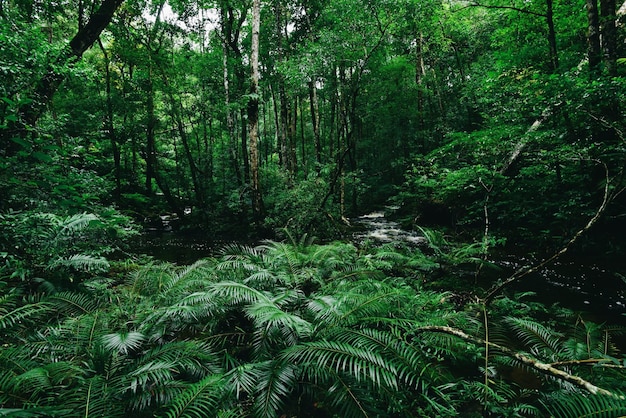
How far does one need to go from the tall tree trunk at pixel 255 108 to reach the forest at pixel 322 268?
0.09 meters

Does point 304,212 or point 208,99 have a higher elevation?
point 208,99

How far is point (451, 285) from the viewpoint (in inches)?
214

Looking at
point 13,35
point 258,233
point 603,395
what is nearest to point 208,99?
point 258,233

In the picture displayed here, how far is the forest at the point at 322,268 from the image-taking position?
2137 millimetres

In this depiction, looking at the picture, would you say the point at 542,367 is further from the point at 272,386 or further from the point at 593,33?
the point at 593,33

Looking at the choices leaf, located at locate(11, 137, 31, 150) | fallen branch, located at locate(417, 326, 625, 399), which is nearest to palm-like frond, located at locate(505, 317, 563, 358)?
fallen branch, located at locate(417, 326, 625, 399)

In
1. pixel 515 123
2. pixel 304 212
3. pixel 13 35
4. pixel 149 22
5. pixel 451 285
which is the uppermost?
pixel 149 22

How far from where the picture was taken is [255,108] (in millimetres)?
10914

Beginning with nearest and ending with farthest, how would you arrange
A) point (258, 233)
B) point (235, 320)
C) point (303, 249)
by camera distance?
point (235, 320), point (303, 249), point (258, 233)

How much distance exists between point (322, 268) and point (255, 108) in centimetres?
828

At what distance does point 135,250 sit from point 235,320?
382 inches

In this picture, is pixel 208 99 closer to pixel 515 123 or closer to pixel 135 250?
pixel 135 250

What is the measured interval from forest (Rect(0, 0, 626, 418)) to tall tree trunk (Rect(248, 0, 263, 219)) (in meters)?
0.09

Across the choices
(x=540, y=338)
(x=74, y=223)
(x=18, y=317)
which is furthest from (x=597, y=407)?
(x=74, y=223)
